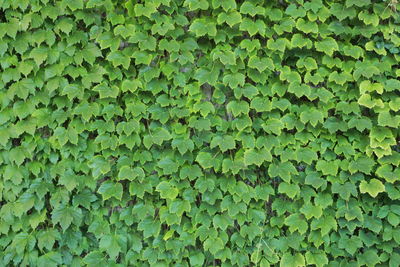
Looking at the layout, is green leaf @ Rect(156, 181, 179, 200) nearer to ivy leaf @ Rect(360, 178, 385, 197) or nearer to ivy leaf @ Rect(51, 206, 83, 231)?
ivy leaf @ Rect(51, 206, 83, 231)

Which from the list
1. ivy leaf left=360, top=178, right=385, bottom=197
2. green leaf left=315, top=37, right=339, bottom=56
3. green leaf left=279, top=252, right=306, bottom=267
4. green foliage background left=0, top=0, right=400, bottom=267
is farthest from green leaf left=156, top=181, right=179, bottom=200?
green leaf left=315, top=37, right=339, bottom=56

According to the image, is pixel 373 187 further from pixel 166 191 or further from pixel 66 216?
pixel 66 216

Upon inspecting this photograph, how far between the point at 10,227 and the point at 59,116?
2.66 ft

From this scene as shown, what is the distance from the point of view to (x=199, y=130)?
2.22m

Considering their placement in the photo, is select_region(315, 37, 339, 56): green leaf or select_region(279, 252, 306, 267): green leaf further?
select_region(279, 252, 306, 267): green leaf

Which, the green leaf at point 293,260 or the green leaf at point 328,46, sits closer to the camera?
the green leaf at point 328,46

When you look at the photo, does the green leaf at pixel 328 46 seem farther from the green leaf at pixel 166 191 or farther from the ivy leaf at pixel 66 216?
the ivy leaf at pixel 66 216

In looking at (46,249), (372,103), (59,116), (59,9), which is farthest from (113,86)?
(372,103)

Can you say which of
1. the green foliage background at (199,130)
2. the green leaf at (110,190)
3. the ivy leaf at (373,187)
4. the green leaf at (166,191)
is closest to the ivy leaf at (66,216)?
the green foliage background at (199,130)

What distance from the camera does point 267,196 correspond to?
2.29 meters

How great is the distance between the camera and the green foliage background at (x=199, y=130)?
220 cm

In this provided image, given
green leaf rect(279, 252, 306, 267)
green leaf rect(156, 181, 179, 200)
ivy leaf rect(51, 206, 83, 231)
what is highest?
green leaf rect(156, 181, 179, 200)

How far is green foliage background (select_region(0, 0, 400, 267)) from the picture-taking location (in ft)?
7.22

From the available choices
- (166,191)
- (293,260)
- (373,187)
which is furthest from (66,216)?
(373,187)
